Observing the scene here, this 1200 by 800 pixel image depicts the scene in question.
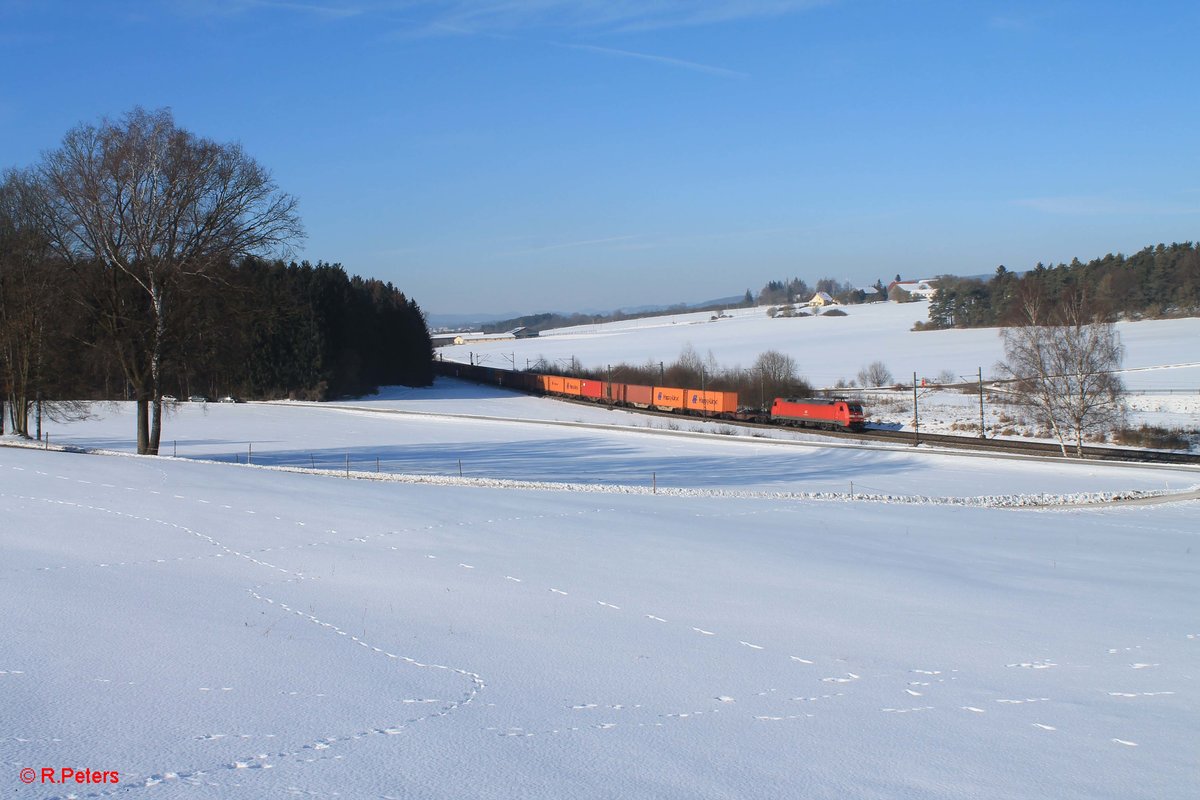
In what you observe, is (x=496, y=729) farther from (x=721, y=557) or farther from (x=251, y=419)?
(x=251, y=419)

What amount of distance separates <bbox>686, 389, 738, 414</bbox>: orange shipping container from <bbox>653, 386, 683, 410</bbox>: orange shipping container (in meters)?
1.01

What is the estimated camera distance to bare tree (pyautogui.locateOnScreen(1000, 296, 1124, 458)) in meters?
44.6

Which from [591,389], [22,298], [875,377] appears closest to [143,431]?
[22,298]

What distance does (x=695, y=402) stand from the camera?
64.9 metres

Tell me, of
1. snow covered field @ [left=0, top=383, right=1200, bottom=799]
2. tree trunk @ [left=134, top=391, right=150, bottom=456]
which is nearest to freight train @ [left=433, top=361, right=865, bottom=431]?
snow covered field @ [left=0, top=383, right=1200, bottom=799]

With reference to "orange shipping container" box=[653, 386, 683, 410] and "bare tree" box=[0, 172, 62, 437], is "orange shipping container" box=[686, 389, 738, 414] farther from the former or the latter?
"bare tree" box=[0, 172, 62, 437]

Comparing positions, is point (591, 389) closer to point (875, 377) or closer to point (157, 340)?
→ point (875, 377)

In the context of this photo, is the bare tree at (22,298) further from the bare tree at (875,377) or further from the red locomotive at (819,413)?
the bare tree at (875,377)

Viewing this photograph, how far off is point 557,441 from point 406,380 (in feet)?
150

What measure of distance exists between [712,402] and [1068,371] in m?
24.0

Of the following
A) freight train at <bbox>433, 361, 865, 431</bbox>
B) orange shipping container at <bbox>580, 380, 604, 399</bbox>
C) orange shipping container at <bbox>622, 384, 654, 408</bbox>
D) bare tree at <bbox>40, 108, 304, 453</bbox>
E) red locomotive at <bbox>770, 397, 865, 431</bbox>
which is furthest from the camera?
orange shipping container at <bbox>580, 380, 604, 399</bbox>

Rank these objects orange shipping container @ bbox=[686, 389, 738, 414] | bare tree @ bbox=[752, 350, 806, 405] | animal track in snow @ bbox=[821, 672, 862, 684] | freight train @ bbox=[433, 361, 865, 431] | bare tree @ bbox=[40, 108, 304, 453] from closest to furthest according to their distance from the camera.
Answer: animal track in snow @ bbox=[821, 672, 862, 684] → bare tree @ bbox=[40, 108, 304, 453] → freight train @ bbox=[433, 361, 865, 431] → orange shipping container @ bbox=[686, 389, 738, 414] → bare tree @ bbox=[752, 350, 806, 405]

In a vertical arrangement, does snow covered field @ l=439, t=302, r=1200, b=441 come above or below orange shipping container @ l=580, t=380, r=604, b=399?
above

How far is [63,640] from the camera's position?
7676 millimetres
